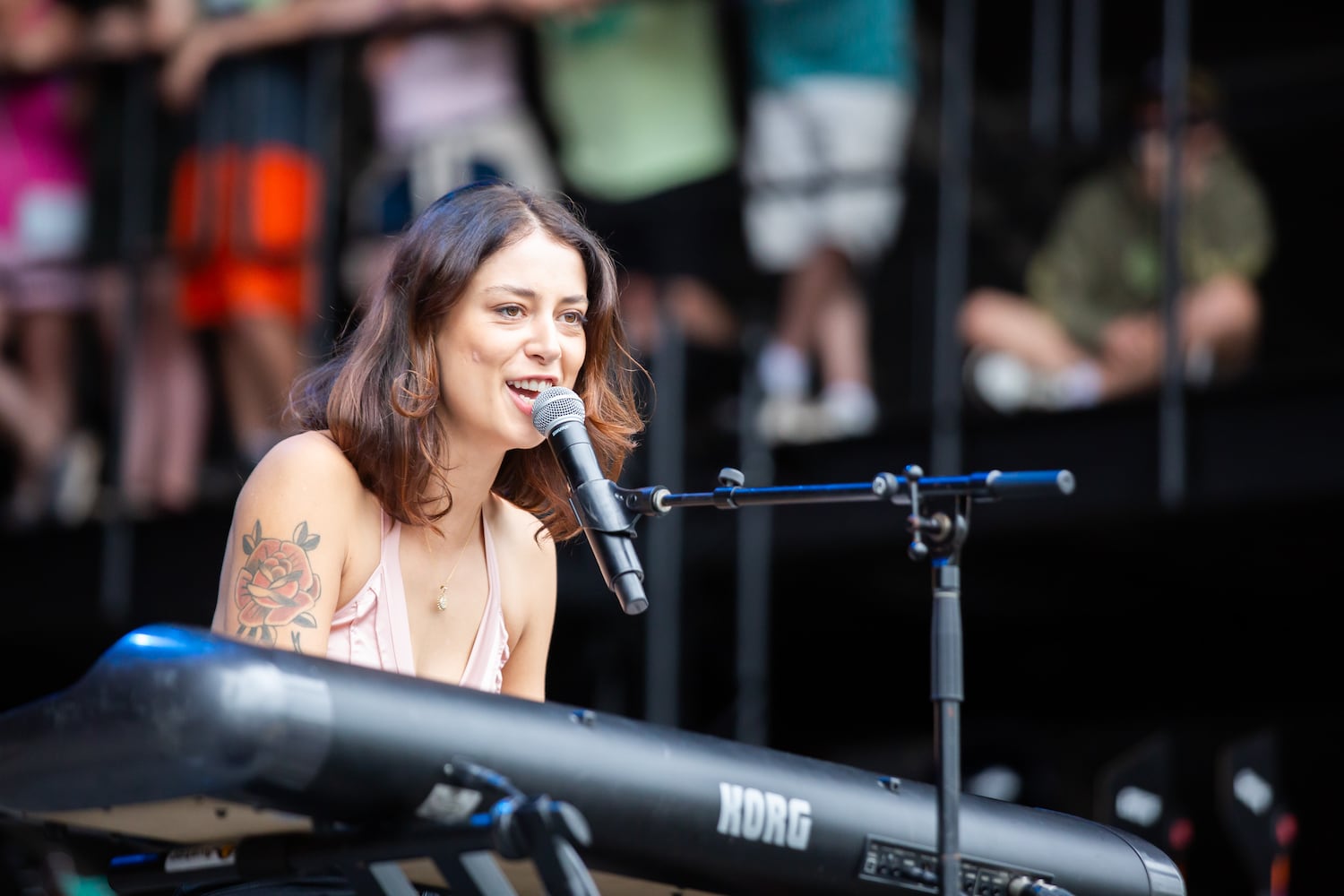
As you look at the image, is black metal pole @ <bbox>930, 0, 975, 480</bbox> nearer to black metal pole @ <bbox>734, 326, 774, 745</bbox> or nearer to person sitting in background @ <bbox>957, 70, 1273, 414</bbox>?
person sitting in background @ <bbox>957, 70, 1273, 414</bbox>

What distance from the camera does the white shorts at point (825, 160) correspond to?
545cm

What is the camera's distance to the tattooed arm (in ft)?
7.32

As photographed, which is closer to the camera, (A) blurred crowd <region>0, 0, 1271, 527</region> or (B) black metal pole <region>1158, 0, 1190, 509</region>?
(B) black metal pole <region>1158, 0, 1190, 509</region>

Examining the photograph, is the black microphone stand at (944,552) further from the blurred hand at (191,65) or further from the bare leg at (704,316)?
the blurred hand at (191,65)

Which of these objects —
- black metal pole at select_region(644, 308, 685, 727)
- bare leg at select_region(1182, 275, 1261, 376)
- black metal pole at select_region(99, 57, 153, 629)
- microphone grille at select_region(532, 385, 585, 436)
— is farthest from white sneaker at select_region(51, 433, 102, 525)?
microphone grille at select_region(532, 385, 585, 436)

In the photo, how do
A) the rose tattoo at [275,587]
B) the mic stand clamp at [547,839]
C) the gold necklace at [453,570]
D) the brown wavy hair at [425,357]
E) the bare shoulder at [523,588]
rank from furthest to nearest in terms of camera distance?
the bare shoulder at [523,588], the gold necklace at [453,570], the brown wavy hair at [425,357], the rose tattoo at [275,587], the mic stand clamp at [547,839]

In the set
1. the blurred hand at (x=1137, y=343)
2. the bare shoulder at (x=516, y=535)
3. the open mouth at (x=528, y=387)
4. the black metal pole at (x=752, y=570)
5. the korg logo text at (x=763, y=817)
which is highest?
the blurred hand at (x=1137, y=343)

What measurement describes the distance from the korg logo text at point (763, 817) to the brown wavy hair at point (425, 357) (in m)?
0.66

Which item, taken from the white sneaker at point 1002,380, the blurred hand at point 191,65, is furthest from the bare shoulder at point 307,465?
the blurred hand at point 191,65

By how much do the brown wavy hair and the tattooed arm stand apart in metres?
0.09

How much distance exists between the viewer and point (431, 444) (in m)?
2.48

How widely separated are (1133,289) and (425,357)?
3.80m

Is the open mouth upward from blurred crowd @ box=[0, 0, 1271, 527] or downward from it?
downward

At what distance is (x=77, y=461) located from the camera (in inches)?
247
